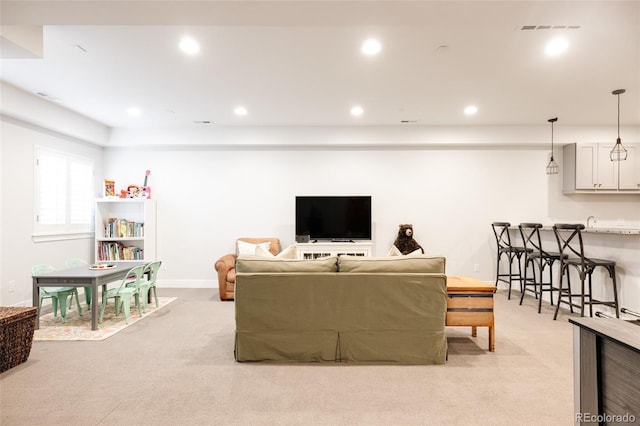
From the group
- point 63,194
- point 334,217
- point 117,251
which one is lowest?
point 117,251

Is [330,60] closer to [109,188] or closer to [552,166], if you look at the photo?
[552,166]

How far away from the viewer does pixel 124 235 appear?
6.08 m

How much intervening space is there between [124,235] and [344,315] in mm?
4869

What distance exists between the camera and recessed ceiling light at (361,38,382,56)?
312 cm

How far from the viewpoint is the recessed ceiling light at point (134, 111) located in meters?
5.12

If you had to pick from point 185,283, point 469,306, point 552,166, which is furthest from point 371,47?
point 185,283

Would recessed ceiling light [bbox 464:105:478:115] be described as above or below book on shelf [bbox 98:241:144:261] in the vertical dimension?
above

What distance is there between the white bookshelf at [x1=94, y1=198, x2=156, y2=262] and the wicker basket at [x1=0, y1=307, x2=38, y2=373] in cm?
306

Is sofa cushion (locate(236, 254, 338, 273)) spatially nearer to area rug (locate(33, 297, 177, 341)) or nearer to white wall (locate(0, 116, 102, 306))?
area rug (locate(33, 297, 177, 341))

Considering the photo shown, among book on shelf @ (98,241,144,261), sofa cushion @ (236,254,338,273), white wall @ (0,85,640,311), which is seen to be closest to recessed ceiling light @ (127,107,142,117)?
white wall @ (0,85,640,311)

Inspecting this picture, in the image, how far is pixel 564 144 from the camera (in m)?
6.11

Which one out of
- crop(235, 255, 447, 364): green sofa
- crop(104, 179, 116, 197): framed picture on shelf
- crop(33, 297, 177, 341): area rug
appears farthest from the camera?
crop(104, 179, 116, 197): framed picture on shelf

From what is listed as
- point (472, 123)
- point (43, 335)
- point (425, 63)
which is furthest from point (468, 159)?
point (43, 335)

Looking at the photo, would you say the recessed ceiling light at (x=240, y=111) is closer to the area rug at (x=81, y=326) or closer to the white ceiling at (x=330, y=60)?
the white ceiling at (x=330, y=60)
